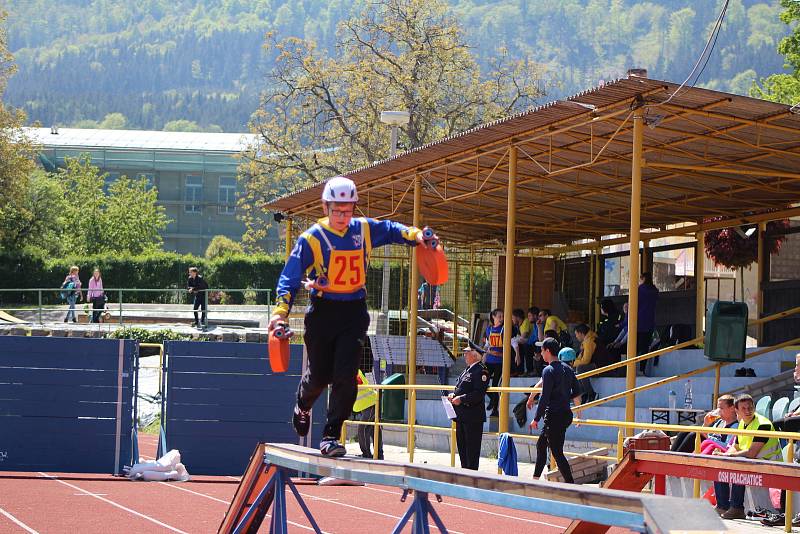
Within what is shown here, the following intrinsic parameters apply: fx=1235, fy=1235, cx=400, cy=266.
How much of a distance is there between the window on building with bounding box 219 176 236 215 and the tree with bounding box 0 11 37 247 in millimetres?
49024

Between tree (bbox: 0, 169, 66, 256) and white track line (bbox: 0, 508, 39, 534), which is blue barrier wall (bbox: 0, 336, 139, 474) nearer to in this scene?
white track line (bbox: 0, 508, 39, 534)

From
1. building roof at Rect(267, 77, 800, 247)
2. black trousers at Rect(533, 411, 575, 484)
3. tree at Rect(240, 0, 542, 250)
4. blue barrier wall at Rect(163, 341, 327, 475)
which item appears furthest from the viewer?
tree at Rect(240, 0, 542, 250)

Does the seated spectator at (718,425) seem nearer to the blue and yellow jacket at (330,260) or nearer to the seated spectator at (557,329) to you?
the blue and yellow jacket at (330,260)

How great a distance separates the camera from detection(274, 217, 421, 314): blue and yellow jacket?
8.16 m

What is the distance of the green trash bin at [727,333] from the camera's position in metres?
15.5

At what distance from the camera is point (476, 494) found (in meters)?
6.60

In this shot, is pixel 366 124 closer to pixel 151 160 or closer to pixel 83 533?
pixel 83 533

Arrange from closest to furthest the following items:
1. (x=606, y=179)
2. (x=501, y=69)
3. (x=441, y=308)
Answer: (x=606, y=179)
(x=441, y=308)
(x=501, y=69)

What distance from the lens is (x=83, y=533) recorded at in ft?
36.2

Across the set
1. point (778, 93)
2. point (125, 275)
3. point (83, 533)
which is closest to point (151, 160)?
point (125, 275)

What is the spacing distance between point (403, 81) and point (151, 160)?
54.8 meters

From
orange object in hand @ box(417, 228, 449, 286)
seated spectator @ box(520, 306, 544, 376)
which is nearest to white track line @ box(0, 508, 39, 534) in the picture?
orange object in hand @ box(417, 228, 449, 286)

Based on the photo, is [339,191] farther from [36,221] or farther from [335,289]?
[36,221]

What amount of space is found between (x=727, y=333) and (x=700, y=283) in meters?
10.4
